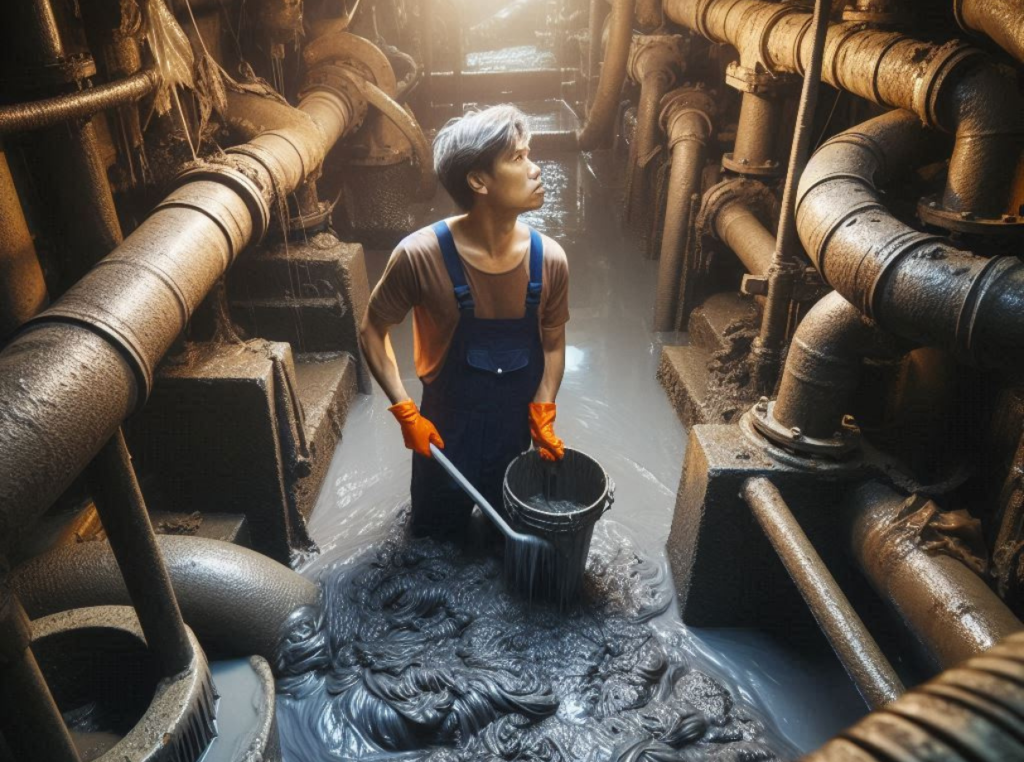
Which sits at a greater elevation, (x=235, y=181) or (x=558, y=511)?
(x=235, y=181)

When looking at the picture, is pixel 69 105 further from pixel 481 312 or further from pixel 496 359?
pixel 496 359

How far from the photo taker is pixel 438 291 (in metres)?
3.23

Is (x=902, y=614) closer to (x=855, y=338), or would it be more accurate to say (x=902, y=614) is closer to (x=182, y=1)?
(x=855, y=338)

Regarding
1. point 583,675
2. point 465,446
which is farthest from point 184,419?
point 583,675

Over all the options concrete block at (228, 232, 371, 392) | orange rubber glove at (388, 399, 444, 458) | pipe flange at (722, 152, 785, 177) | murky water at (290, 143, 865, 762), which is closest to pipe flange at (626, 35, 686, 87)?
pipe flange at (722, 152, 785, 177)

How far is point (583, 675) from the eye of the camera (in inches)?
124

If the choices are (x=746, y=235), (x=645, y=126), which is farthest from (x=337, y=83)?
(x=746, y=235)

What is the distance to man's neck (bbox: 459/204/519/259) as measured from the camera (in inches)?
125

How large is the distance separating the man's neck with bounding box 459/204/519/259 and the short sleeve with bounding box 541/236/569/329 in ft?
0.64

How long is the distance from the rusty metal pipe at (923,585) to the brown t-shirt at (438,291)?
1.70 metres

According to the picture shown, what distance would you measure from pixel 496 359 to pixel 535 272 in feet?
1.50

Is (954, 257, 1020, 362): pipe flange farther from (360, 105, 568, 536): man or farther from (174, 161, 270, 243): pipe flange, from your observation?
(174, 161, 270, 243): pipe flange

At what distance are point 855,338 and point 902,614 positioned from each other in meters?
1.10

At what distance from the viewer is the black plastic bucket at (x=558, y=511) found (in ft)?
10.0
